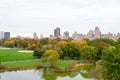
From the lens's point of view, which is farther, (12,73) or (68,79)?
(12,73)

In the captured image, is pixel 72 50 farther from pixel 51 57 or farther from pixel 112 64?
pixel 112 64

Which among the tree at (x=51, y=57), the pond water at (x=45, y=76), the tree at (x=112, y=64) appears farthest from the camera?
the tree at (x=51, y=57)

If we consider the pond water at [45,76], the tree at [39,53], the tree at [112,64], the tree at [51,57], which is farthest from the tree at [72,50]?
the tree at [112,64]

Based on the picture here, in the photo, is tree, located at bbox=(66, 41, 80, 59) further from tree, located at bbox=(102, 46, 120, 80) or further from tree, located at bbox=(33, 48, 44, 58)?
tree, located at bbox=(102, 46, 120, 80)

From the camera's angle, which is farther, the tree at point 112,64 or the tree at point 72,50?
the tree at point 72,50

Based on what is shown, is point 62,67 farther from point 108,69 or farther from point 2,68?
point 108,69

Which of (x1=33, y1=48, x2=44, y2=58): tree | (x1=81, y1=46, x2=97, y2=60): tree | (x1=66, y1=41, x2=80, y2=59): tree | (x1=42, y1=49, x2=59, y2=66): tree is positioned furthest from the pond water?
(x1=66, y1=41, x2=80, y2=59): tree

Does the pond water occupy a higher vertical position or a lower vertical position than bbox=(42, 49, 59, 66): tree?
lower

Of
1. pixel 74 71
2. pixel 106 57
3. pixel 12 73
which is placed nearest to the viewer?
pixel 106 57

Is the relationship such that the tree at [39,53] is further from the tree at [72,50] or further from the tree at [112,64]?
the tree at [112,64]

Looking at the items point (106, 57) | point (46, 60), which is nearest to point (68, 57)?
point (46, 60)

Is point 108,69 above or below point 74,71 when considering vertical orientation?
above
